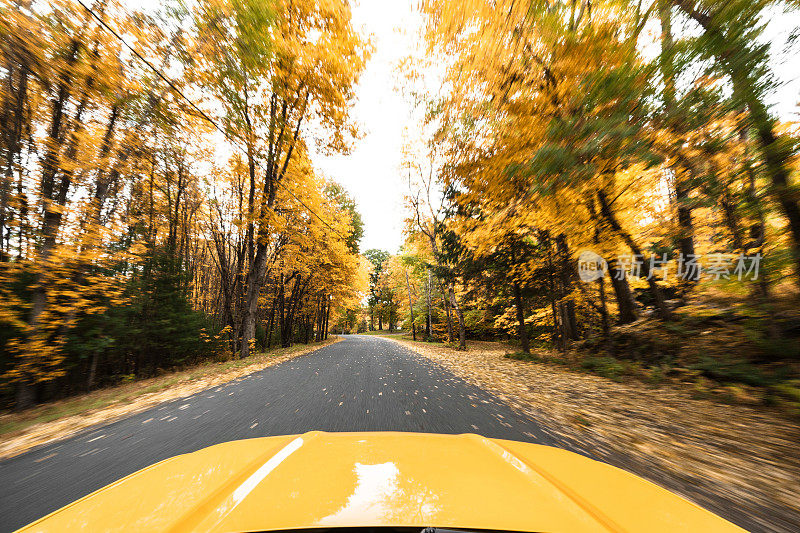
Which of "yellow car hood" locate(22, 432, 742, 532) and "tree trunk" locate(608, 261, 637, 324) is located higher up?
"tree trunk" locate(608, 261, 637, 324)

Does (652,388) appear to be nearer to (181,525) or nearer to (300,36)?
(181,525)

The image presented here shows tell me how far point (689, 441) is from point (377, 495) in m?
4.21

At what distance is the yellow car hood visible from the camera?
3.32ft

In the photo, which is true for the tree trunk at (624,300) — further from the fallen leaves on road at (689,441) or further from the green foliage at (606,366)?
the fallen leaves on road at (689,441)

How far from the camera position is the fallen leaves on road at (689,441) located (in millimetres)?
2130

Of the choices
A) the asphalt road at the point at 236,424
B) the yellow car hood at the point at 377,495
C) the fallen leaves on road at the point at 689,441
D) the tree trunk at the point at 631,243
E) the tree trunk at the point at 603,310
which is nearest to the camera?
the yellow car hood at the point at 377,495

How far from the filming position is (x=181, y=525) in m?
0.99

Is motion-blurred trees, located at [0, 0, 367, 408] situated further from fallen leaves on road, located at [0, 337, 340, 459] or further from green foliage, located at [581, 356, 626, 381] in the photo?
green foliage, located at [581, 356, 626, 381]

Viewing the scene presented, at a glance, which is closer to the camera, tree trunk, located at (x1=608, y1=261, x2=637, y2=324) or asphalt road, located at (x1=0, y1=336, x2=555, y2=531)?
asphalt road, located at (x1=0, y1=336, x2=555, y2=531)

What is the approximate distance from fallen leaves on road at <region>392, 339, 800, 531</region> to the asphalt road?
65cm

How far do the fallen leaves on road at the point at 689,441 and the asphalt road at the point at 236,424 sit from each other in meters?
0.65

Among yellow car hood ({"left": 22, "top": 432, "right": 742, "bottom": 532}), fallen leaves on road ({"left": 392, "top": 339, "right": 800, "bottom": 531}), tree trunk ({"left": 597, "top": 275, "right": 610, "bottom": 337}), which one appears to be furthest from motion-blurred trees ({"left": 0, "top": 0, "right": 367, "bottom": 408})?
tree trunk ({"left": 597, "top": 275, "right": 610, "bottom": 337})

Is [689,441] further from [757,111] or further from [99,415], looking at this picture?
[99,415]

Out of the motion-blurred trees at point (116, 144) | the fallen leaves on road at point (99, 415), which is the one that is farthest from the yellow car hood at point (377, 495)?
the motion-blurred trees at point (116, 144)
